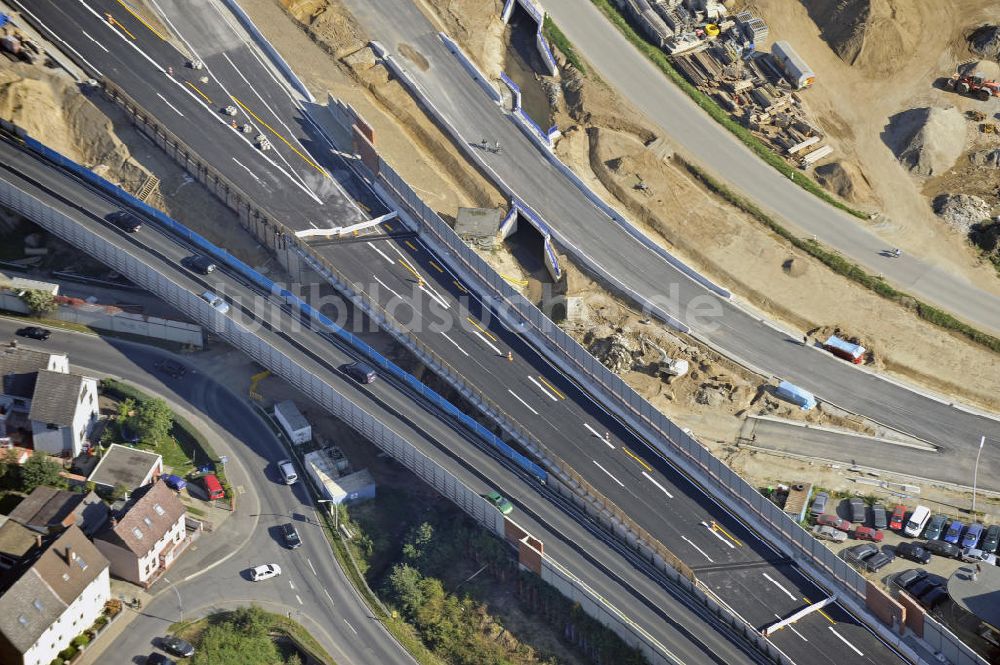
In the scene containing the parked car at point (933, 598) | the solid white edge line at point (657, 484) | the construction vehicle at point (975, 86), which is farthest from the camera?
the construction vehicle at point (975, 86)

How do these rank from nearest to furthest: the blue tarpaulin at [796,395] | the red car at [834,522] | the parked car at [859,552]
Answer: the parked car at [859,552]
the red car at [834,522]
the blue tarpaulin at [796,395]

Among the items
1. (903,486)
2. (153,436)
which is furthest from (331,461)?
(903,486)

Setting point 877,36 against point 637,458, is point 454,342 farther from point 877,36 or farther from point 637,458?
point 877,36

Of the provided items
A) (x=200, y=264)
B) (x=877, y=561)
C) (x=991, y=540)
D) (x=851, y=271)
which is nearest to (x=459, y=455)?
(x=200, y=264)

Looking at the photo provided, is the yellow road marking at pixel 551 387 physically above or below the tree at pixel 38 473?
above

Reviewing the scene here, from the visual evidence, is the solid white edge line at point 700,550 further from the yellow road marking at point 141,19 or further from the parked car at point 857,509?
the yellow road marking at point 141,19

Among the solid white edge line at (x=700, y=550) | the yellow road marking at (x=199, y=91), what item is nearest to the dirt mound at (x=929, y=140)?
the solid white edge line at (x=700, y=550)

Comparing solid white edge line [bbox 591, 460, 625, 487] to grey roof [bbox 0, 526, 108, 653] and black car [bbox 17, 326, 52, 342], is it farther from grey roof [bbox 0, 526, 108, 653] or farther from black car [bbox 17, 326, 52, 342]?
black car [bbox 17, 326, 52, 342]

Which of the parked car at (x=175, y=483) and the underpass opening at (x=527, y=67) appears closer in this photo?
the parked car at (x=175, y=483)
